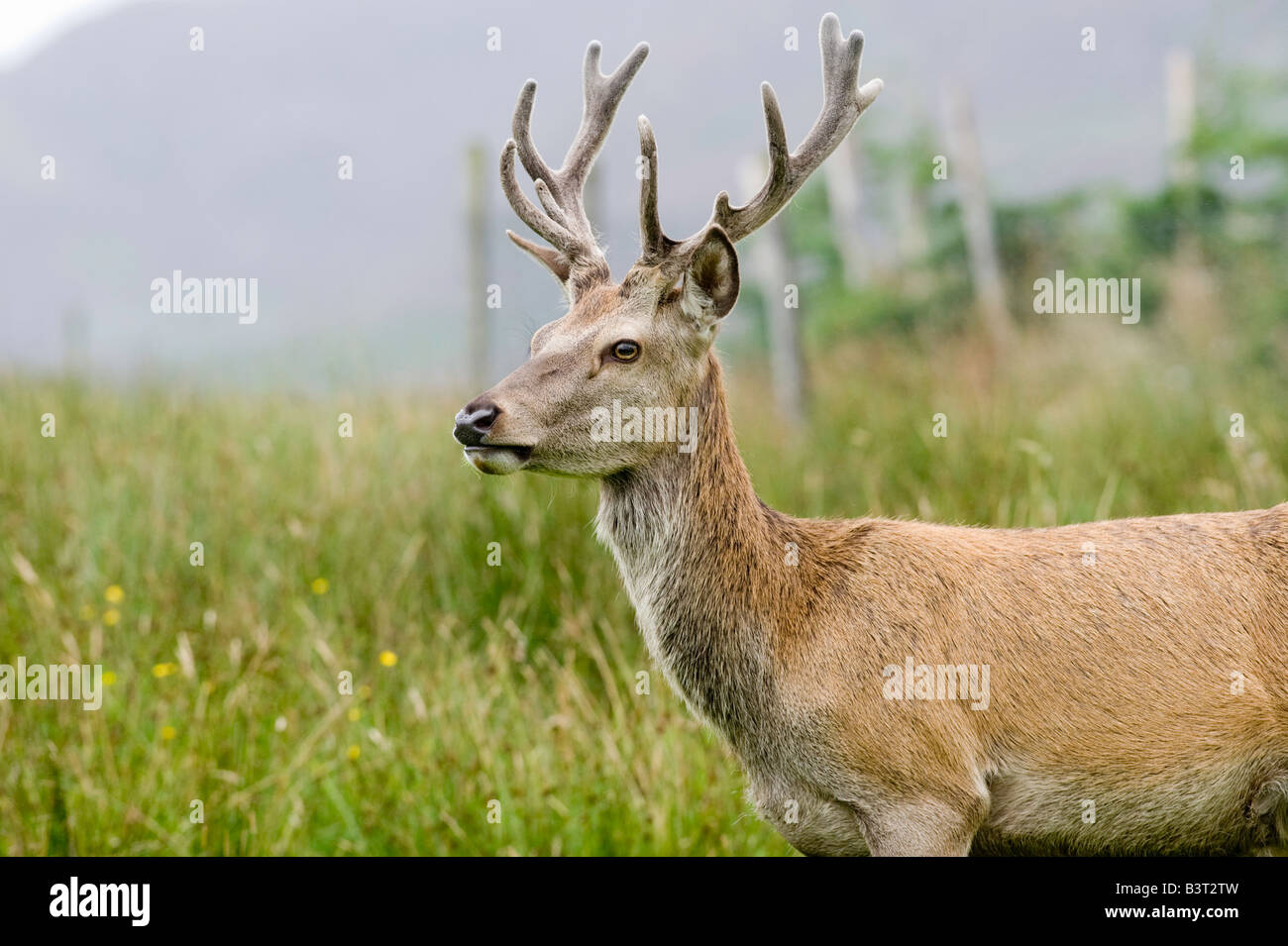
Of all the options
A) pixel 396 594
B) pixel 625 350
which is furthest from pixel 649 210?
pixel 396 594

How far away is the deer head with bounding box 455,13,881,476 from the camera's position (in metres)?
3.90

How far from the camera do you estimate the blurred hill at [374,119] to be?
332 ft

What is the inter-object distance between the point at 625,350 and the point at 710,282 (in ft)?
1.12

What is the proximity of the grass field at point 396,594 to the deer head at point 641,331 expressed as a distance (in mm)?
1652

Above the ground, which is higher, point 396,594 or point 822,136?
point 822,136

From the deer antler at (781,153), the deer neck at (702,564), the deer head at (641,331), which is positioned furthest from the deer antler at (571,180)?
the deer neck at (702,564)

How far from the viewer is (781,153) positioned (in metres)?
4.10

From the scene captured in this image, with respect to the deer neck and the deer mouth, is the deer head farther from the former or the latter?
the deer neck

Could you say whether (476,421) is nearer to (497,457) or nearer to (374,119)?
(497,457)

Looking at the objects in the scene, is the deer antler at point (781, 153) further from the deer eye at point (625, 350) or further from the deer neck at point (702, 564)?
the deer neck at point (702, 564)

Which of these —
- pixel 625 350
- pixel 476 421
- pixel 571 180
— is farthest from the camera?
pixel 571 180
